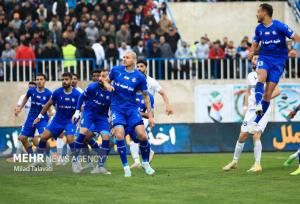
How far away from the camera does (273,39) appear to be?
19.2 m

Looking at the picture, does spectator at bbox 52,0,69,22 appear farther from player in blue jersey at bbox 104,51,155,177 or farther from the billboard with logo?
player in blue jersey at bbox 104,51,155,177

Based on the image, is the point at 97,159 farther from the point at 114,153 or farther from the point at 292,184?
the point at 114,153

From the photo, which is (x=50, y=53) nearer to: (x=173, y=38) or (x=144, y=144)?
(x=173, y=38)

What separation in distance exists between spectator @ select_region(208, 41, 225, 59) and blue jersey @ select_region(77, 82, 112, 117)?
14073 millimetres

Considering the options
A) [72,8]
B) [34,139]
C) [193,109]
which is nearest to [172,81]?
[193,109]

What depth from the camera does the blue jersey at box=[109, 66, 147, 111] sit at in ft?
62.3

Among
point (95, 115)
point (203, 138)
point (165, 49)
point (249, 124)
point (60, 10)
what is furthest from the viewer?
point (60, 10)

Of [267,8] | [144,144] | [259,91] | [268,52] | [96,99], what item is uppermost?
[267,8]

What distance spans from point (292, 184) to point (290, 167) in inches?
176

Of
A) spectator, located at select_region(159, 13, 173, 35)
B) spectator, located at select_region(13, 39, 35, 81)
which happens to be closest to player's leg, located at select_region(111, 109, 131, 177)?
spectator, located at select_region(13, 39, 35, 81)

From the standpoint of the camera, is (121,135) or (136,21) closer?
(121,135)

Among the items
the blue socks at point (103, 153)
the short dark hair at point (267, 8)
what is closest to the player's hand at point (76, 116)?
the blue socks at point (103, 153)

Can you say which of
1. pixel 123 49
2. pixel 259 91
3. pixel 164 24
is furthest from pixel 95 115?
pixel 164 24

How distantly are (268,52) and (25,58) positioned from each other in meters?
15.5
